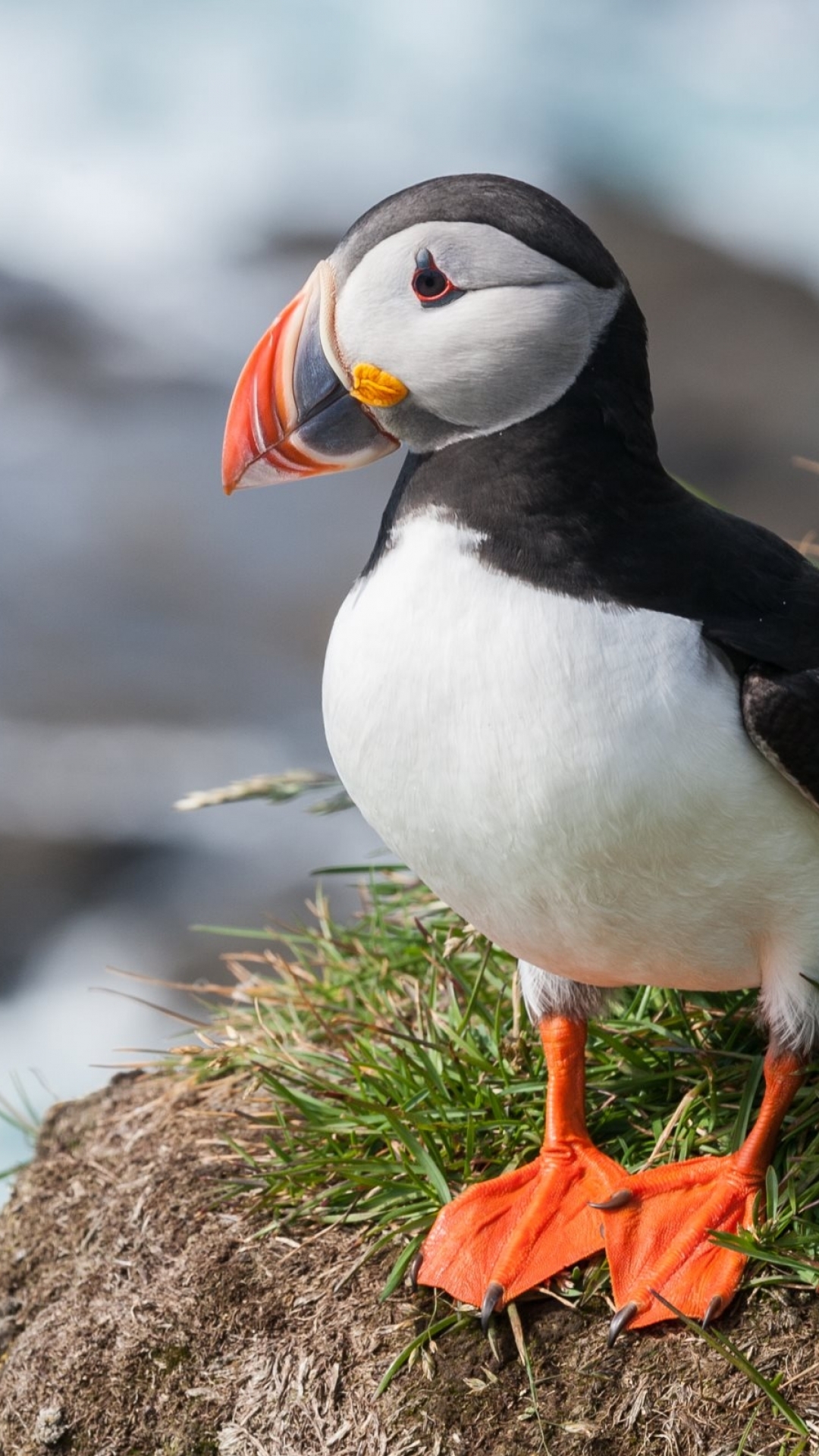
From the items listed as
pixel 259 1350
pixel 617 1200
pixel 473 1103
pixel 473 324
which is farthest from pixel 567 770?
pixel 259 1350

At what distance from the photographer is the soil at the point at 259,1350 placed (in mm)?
2721

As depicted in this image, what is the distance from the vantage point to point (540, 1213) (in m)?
→ 3.04

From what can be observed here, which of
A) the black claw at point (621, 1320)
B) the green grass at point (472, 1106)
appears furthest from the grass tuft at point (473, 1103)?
the black claw at point (621, 1320)

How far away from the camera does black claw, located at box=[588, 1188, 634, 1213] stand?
2.99 metres

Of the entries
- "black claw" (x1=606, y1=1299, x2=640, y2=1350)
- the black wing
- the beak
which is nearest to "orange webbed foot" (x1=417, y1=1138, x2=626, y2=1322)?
"black claw" (x1=606, y1=1299, x2=640, y2=1350)

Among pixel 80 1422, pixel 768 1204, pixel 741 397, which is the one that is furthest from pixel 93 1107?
pixel 741 397

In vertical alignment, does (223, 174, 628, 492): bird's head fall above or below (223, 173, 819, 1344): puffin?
above

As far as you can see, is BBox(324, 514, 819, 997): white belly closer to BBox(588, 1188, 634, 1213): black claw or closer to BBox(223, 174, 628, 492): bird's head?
BBox(223, 174, 628, 492): bird's head

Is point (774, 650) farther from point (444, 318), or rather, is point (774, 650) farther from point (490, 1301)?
point (490, 1301)

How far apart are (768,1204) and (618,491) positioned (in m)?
1.43

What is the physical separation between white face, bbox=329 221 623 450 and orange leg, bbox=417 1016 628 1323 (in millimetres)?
1375

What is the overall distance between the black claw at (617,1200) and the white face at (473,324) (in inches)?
61.0

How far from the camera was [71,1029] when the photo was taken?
9.11 m

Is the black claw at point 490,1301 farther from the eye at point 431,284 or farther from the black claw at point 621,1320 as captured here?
the eye at point 431,284
